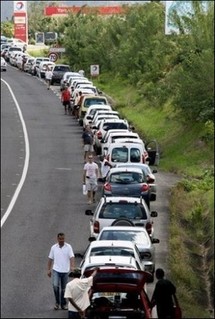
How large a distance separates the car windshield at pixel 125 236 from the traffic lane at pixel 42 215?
1.14 metres

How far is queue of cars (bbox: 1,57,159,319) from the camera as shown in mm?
13883

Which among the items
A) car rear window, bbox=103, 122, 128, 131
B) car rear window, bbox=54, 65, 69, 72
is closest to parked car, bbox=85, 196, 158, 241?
car rear window, bbox=103, 122, 128, 131

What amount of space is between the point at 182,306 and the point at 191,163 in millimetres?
20049

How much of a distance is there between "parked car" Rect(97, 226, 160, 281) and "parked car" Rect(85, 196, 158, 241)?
1.62 metres

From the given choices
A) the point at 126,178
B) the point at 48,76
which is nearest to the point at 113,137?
the point at 126,178

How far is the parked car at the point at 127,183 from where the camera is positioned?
84.2ft

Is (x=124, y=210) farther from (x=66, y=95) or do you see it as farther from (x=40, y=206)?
(x=66, y=95)

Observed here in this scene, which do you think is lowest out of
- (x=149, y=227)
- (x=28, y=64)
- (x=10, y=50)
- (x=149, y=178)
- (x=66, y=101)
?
(x=149, y=227)

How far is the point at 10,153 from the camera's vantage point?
35.1m

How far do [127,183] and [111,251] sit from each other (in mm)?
9125

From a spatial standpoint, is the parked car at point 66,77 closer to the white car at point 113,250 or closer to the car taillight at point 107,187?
the car taillight at point 107,187

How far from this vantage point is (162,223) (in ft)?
80.4

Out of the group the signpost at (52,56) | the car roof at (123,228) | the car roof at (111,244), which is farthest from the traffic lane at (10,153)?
the signpost at (52,56)

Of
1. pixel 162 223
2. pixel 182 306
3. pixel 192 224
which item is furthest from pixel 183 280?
pixel 162 223
